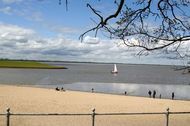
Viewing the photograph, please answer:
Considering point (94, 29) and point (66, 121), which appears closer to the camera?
point (94, 29)

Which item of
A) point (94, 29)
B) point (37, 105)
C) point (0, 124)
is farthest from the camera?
point (37, 105)

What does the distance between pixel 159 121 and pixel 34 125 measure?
28.1 feet

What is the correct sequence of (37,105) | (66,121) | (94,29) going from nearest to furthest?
(94,29)
(66,121)
(37,105)

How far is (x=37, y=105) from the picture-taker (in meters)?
32.2

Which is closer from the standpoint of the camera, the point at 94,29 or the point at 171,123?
the point at 94,29

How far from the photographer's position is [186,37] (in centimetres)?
924

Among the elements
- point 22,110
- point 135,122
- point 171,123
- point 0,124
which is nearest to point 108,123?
point 135,122

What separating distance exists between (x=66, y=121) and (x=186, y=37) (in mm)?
13568

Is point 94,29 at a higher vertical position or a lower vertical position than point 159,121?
higher

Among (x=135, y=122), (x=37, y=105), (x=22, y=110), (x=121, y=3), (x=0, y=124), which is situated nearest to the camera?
(x=121, y=3)

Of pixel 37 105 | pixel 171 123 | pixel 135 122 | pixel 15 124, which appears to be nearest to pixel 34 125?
pixel 15 124

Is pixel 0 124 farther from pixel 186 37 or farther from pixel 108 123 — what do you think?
pixel 186 37

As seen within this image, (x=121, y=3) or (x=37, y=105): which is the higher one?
(x=121, y=3)

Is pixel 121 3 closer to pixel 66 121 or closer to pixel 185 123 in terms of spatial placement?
pixel 66 121
